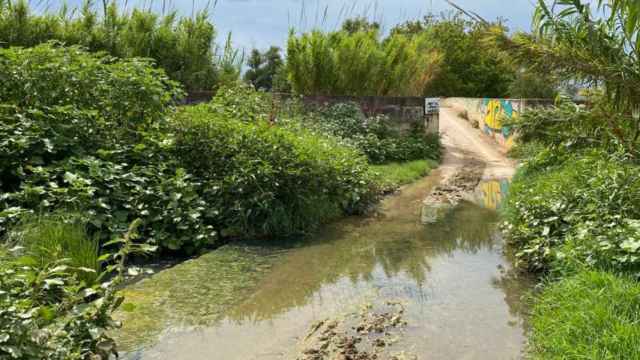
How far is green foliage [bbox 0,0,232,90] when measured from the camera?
40.4 feet

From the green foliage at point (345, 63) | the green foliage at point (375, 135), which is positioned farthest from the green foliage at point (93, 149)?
Answer: the green foliage at point (345, 63)

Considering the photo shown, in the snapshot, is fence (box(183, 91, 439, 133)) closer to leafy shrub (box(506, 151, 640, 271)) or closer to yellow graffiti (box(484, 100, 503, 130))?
yellow graffiti (box(484, 100, 503, 130))

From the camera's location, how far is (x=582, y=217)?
234 inches

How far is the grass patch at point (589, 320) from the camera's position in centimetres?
353

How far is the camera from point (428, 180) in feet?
46.1

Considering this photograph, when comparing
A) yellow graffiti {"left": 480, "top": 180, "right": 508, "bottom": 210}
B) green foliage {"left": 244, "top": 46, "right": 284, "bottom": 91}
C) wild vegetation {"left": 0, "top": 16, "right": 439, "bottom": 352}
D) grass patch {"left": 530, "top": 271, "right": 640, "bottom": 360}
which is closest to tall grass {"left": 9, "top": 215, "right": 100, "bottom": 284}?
wild vegetation {"left": 0, "top": 16, "right": 439, "bottom": 352}

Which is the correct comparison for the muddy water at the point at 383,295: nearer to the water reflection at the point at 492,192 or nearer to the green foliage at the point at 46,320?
the green foliage at the point at 46,320

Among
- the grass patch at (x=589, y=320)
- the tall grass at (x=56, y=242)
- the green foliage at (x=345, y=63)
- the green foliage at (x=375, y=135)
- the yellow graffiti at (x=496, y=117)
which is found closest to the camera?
the grass patch at (x=589, y=320)

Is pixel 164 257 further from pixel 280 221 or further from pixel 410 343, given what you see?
pixel 410 343

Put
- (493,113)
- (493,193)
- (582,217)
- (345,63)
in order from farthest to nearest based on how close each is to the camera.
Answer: (493,113)
(345,63)
(493,193)
(582,217)

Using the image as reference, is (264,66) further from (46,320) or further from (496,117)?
(46,320)

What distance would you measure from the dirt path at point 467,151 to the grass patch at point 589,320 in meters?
9.91

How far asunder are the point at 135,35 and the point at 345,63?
602 centimetres

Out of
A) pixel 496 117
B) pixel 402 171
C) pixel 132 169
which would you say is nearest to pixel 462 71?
pixel 496 117
